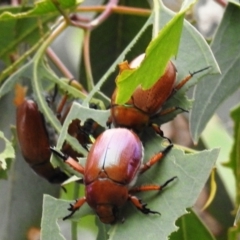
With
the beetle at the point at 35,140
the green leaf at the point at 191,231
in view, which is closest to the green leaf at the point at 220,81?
the green leaf at the point at 191,231

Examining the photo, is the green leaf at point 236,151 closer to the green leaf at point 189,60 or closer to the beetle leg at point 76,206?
the green leaf at point 189,60

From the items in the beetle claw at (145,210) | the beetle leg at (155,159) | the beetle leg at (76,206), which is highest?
the beetle leg at (155,159)

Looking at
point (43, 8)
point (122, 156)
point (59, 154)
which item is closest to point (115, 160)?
point (122, 156)

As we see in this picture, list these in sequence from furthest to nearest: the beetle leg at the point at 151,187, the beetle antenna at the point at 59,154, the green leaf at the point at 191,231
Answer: the green leaf at the point at 191,231
the beetle antenna at the point at 59,154
the beetle leg at the point at 151,187

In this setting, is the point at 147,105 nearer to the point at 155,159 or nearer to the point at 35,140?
the point at 155,159

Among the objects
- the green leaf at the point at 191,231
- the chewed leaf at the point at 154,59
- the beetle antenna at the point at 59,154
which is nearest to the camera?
the chewed leaf at the point at 154,59

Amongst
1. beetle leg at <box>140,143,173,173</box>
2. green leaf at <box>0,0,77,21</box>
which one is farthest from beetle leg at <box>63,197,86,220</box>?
green leaf at <box>0,0,77,21</box>

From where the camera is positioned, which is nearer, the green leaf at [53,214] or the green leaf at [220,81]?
the green leaf at [53,214]
